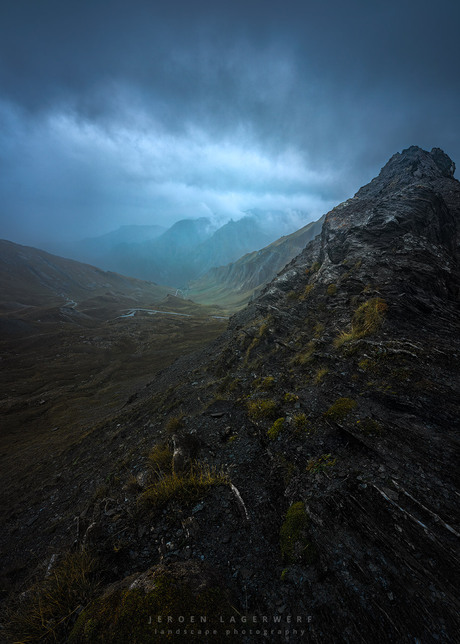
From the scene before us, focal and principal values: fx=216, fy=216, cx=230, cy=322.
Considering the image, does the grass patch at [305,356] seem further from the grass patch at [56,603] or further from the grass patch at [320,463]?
the grass patch at [56,603]

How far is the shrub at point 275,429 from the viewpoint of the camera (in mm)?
7484

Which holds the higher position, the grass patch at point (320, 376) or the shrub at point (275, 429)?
the grass patch at point (320, 376)

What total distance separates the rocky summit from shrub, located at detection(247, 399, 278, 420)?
59mm

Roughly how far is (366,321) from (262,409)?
273 inches

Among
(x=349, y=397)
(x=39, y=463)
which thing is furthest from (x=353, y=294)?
(x=39, y=463)

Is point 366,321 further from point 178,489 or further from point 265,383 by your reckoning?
point 178,489

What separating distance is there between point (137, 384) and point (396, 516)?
26742 mm

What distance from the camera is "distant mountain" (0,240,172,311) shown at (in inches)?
4075

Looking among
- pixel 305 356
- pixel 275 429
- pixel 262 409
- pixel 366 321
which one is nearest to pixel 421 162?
pixel 366 321

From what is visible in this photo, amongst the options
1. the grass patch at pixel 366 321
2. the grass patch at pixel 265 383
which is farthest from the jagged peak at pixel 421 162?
the grass patch at pixel 265 383

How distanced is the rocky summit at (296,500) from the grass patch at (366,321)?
99mm

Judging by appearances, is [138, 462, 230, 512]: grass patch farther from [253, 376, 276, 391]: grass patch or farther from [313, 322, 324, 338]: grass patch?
[313, 322, 324, 338]: grass patch

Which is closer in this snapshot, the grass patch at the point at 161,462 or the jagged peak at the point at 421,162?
the grass patch at the point at 161,462

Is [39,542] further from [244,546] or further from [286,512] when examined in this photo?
[286,512]
